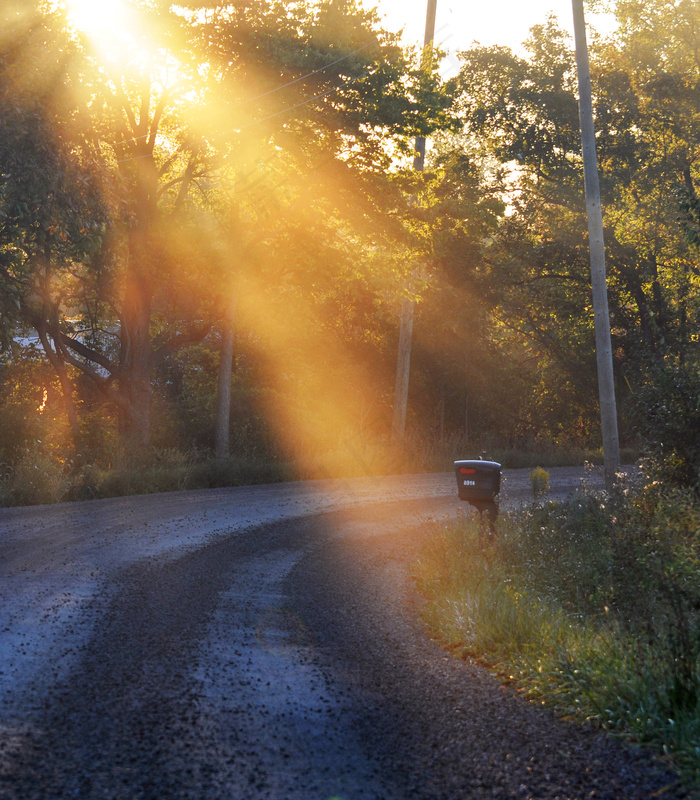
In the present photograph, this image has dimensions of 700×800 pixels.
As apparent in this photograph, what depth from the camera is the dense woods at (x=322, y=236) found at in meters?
15.8

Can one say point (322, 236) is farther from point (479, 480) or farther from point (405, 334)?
point (479, 480)

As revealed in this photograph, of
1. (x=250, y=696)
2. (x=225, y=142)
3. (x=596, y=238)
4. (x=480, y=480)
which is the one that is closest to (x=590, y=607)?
(x=480, y=480)

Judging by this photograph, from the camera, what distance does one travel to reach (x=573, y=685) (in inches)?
219

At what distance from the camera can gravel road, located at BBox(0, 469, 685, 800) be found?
434 centimetres

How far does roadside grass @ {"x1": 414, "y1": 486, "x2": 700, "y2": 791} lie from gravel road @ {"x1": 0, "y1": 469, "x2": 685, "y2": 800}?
24 centimetres

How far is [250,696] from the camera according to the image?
5691mm

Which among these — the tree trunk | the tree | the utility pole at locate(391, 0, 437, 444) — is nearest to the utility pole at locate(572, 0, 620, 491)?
the tree

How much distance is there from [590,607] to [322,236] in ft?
55.7

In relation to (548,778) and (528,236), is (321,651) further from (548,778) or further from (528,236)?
(528,236)

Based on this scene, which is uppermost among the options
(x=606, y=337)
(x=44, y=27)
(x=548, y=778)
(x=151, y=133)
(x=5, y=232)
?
(x=151, y=133)

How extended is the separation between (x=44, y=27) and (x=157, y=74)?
8.90m

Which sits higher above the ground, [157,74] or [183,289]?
[157,74]

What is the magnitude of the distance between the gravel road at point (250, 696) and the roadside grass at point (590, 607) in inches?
9.6

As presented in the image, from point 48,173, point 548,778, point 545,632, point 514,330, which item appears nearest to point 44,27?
point 48,173
